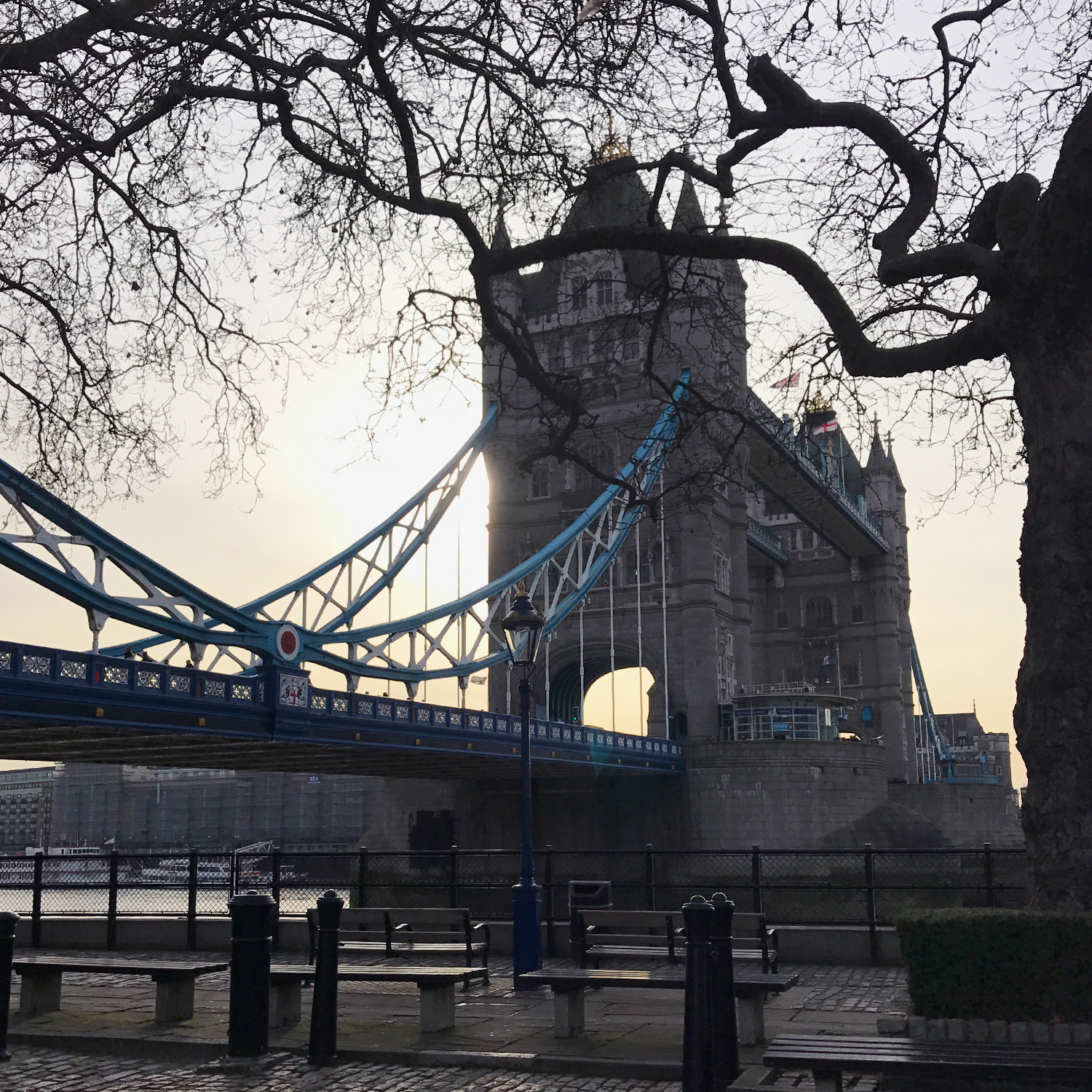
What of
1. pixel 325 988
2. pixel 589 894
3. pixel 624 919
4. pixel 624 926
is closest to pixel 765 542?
pixel 589 894

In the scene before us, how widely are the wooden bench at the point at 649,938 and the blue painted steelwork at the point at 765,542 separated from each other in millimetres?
53254

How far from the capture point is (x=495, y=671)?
2041 inches

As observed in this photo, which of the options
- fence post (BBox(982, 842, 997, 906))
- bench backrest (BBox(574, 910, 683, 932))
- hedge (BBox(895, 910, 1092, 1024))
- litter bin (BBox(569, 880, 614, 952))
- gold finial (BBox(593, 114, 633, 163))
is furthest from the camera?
fence post (BBox(982, 842, 997, 906))

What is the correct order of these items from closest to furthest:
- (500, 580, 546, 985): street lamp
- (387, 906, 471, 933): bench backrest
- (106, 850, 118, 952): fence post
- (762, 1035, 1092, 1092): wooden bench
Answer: (762, 1035, 1092, 1092): wooden bench, (387, 906, 471, 933): bench backrest, (500, 580, 546, 985): street lamp, (106, 850, 118, 952): fence post

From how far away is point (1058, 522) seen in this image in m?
6.36

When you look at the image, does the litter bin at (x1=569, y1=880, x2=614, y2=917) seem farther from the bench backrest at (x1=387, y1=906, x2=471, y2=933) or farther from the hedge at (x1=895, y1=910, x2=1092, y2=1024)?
the hedge at (x1=895, y1=910, x2=1092, y2=1024)

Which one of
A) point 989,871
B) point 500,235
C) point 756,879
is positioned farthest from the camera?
point 756,879

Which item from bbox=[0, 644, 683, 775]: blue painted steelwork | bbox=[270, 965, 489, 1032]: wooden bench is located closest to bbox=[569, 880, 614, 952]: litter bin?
bbox=[270, 965, 489, 1032]: wooden bench

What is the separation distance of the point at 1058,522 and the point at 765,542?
62.1m

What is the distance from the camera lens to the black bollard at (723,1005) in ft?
20.1

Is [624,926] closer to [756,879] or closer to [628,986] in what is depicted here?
[628,986]

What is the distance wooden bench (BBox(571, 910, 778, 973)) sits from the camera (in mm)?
8867

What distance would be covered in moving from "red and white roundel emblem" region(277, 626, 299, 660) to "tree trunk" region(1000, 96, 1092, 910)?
22.9m

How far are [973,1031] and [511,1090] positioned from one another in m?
2.31
